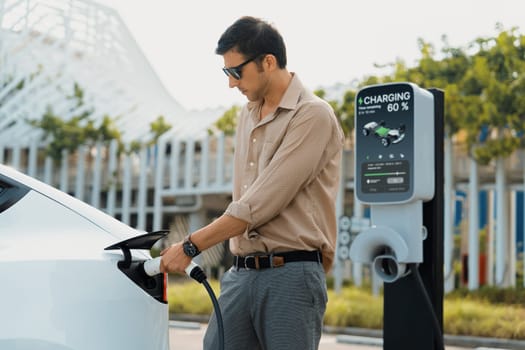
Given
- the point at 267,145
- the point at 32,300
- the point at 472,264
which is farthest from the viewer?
the point at 472,264

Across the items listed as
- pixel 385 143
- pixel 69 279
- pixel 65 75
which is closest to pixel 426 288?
pixel 385 143

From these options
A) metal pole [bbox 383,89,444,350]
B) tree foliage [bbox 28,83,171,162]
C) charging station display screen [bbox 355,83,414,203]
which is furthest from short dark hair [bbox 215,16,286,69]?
tree foliage [bbox 28,83,171,162]

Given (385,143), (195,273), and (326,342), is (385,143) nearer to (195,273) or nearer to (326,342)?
(195,273)

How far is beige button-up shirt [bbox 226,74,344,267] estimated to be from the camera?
2.89m

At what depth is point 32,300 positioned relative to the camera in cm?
264

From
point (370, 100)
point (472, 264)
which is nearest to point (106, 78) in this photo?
point (472, 264)

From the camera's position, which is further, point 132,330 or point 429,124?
point 429,124

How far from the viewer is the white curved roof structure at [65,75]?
115 ft

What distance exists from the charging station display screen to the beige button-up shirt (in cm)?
36

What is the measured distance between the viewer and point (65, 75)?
1412 inches

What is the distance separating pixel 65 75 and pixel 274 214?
34.1 meters

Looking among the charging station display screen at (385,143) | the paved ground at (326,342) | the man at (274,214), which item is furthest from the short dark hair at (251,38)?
the paved ground at (326,342)

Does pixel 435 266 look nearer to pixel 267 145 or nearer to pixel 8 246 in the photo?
pixel 267 145

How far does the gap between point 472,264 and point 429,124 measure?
17632 mm
